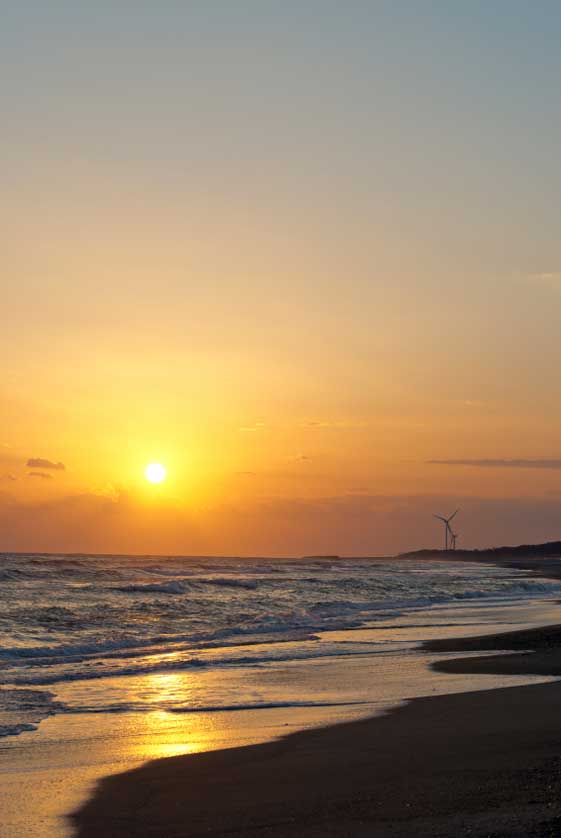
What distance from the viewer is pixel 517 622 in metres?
36.2

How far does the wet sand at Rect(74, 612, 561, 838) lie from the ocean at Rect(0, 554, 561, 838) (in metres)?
0.70

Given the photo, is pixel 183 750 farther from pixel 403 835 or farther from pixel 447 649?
pixel 447 649

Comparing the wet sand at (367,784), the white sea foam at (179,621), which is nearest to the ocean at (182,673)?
the white sea foam at (179,621)

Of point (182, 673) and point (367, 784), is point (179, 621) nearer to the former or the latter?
point (182, 673)

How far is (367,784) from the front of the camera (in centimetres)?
1058

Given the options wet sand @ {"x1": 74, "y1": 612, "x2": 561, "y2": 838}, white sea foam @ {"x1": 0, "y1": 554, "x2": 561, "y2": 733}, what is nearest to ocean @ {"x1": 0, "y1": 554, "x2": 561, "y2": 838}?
white sea foam @ {"x1": 0, "y1": 554, "x2": 561, "y2": 733}

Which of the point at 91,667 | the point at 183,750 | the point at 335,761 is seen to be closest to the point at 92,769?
the point at 183,750

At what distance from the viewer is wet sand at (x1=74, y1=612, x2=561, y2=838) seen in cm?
873

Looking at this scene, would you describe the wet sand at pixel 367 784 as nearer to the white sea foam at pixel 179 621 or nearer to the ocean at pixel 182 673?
the ocean at pixel 182 673

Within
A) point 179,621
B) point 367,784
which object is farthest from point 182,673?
point 179,621

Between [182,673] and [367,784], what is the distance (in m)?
11.6

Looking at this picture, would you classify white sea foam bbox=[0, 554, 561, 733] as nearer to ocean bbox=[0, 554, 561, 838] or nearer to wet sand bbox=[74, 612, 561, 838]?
ocean bbox=[0, 554, 561, 838]

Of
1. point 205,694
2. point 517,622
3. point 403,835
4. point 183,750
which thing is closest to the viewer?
point 403,835

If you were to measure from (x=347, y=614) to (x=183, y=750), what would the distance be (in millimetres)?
29532
